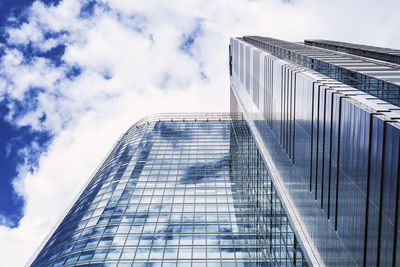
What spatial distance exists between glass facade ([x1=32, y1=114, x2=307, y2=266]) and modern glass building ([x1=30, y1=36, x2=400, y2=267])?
155 mm

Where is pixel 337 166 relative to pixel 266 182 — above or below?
above

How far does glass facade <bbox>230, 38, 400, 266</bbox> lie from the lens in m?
15.8

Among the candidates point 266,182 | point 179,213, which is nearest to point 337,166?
point 266,182

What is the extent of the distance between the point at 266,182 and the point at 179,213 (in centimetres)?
1000

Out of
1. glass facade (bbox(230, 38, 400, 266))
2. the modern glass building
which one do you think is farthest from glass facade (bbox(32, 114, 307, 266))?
glass facade (bbox(230, 38, 400, 266))

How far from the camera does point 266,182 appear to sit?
147 feet

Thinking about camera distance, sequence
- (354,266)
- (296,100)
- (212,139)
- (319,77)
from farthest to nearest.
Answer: (212,139) → (296,100) → (319,77) → (354,266)

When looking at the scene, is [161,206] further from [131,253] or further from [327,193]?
[327,193]

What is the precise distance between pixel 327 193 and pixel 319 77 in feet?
22.3

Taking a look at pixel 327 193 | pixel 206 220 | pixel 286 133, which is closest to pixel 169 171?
pixel 206 220

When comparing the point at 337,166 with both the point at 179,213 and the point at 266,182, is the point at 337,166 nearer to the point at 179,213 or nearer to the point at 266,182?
the point at 266,182

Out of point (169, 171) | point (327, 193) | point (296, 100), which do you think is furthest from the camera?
point (169, 171)

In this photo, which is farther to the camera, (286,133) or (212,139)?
(212,139)

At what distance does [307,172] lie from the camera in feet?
90.9
